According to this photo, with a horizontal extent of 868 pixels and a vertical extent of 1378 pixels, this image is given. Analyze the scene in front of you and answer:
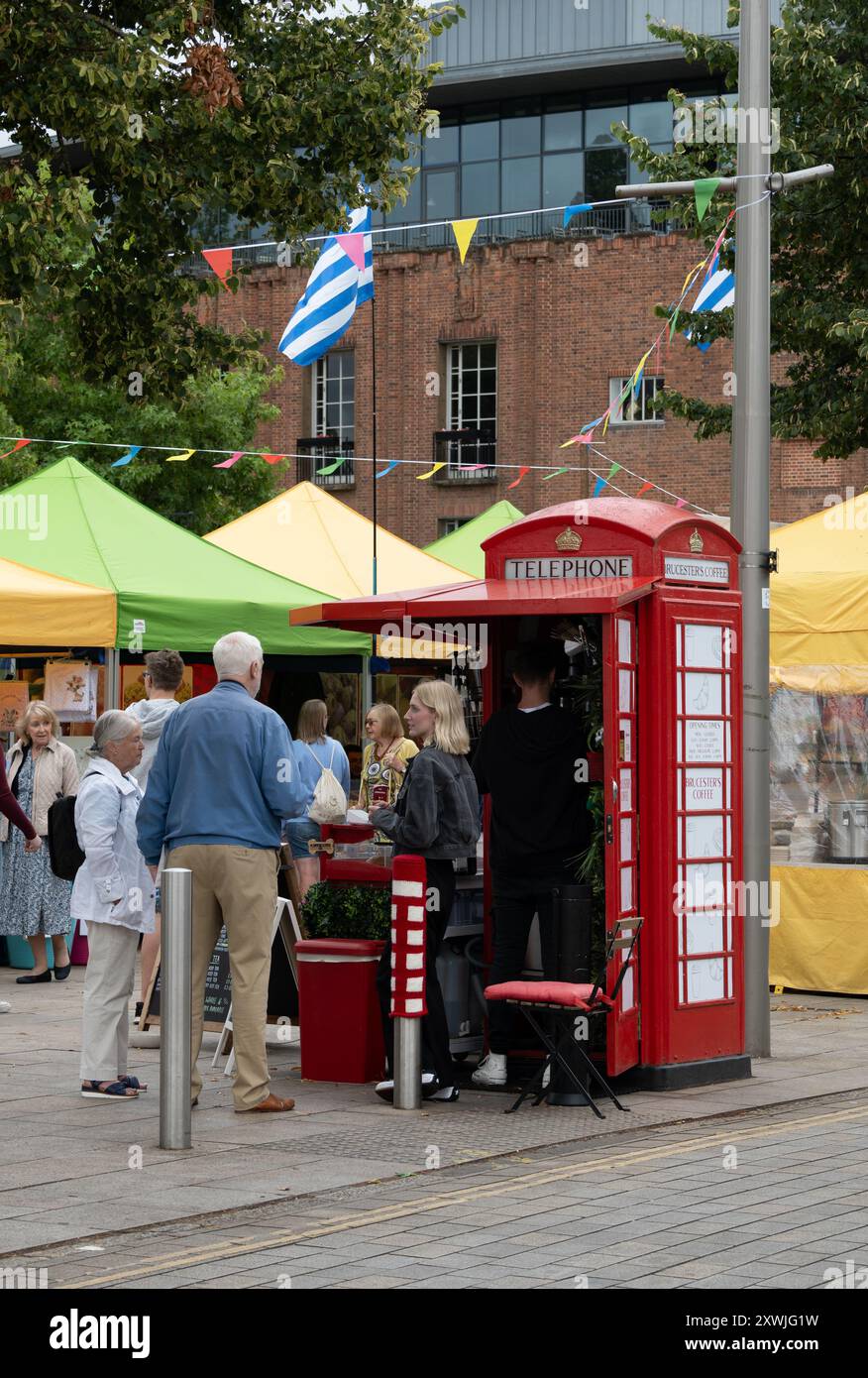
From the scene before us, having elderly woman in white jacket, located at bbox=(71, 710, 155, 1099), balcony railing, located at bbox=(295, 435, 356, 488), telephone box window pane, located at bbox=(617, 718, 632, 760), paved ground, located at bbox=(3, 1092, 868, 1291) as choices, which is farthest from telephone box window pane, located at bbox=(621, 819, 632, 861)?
balcony railing, located at bbox=(295, 435, 356, 488)

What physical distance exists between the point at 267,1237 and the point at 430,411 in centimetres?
3279

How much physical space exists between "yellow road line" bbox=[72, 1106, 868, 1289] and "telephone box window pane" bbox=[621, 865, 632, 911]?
4.15 ft

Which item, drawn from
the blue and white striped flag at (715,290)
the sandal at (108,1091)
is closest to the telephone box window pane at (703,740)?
the sandal at (108,1091)

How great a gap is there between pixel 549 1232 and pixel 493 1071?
3.24 metres

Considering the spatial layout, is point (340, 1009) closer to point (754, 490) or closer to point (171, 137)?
point (754, 490)

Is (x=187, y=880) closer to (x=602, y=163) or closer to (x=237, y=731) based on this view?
(x=237, y=731)

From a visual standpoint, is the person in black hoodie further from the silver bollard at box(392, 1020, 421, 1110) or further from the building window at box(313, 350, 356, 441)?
the building window at box(313, 350, 356, 441)

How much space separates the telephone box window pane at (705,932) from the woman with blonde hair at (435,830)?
126 cm

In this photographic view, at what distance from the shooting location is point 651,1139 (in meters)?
8.69

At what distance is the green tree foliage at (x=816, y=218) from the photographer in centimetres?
1775

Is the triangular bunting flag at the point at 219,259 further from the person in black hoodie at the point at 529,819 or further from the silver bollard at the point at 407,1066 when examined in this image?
the silver bollard at the point at 407,1066

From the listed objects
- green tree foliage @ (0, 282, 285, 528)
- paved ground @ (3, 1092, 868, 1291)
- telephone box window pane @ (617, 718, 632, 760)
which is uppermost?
green tree foliage @ (0, 282, 285, 528)

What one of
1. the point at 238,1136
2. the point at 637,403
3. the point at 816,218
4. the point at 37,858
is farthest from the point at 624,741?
the point at 637,403

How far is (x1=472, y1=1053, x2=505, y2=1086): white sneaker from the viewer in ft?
32.4
